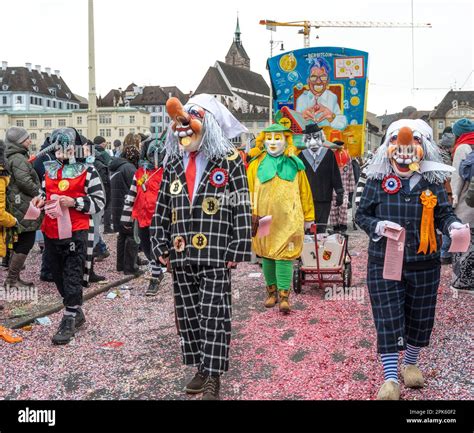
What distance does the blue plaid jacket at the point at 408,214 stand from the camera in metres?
4.23

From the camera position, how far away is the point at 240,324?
627 cm

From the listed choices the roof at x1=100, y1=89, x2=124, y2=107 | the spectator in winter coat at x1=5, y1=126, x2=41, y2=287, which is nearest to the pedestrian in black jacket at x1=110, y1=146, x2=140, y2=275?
the spectator in winter coat at x1=5, y1=126, x2=41, y2=287

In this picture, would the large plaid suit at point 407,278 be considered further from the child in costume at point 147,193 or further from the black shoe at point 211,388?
the child in costume at point 147,193

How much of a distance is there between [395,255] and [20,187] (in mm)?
5184

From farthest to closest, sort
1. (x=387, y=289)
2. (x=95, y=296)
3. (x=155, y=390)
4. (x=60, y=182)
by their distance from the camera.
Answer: (x=95, y=296), (x=60, y=182), (x=155, y=390), (x=387, y=289)

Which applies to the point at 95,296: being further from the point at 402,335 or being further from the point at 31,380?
the point at 402,335

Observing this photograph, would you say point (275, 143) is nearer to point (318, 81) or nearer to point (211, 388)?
point (211, 388)

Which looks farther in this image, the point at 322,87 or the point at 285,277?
the point at 322,87

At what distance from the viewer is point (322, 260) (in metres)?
7.65

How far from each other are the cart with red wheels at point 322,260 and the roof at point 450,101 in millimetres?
93901

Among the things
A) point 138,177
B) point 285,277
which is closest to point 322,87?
point 138,177

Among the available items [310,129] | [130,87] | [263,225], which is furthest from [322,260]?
[130,87]

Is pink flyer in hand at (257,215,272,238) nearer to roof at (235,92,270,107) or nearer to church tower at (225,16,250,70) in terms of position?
roof at (235,92,270,107)

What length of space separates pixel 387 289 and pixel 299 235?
2736mm
